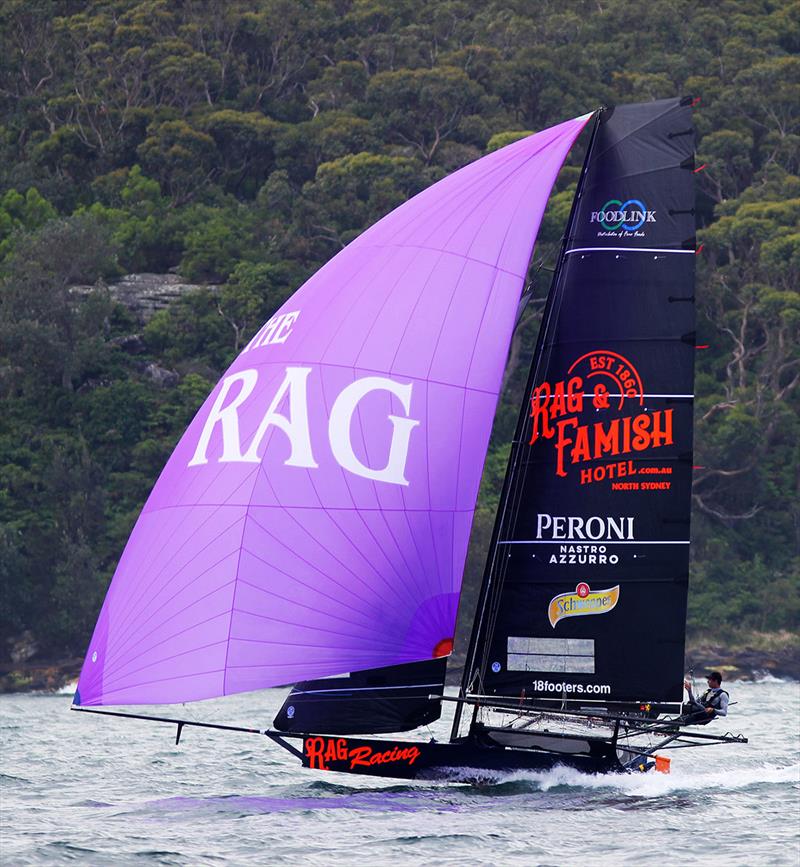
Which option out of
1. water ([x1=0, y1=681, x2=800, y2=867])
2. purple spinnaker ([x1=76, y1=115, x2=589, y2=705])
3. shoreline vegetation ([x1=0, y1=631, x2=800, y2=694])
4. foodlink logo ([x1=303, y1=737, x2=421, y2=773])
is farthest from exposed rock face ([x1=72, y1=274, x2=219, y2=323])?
foodlink logo ([x1=303, y1=737, x2=421, y2=773])

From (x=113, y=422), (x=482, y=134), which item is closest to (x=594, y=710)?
(x=113, y=422)

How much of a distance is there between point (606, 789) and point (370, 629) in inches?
100

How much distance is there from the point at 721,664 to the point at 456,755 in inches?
1217

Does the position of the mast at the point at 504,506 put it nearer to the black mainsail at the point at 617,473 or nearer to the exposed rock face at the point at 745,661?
the black mainsail at the point at 617,473

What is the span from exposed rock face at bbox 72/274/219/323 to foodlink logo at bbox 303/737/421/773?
131 feet

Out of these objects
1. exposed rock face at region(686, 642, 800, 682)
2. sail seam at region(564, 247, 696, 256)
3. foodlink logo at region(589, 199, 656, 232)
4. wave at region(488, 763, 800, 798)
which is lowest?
wave at region(488, 763, 800, 798)

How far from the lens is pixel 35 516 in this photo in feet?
143

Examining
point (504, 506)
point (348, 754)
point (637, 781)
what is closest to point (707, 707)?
point (637, 781)

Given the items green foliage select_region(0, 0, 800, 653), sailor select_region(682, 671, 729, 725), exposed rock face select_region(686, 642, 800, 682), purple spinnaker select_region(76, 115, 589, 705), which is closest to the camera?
purple spinnaker select_region(76, 115, 589, 705)

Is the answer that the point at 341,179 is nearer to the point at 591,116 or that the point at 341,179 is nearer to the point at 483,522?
the point at 483,522

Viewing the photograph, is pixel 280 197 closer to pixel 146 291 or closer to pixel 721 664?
pixel 146 291

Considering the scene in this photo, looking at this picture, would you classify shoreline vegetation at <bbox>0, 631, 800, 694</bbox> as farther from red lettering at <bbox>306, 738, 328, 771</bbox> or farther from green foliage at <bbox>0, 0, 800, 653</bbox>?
red lettering at <bbox>306, 738, 328, 771</bbox>

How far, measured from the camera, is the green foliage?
153ft

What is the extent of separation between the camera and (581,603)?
47.7ft
